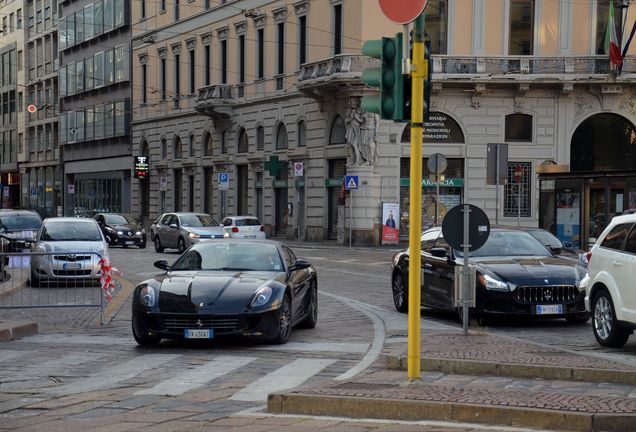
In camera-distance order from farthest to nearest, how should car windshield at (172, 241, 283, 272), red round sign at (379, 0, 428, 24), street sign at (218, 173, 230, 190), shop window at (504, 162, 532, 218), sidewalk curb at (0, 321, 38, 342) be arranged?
street sign at (218, 173, 230, 190), shop window at (504, 162, 532, 218), car windshield at (172, 241, 283, 272), sidewalk curb at (0, 321, 38, 342), red round sign at (379, 0, 428, 24)

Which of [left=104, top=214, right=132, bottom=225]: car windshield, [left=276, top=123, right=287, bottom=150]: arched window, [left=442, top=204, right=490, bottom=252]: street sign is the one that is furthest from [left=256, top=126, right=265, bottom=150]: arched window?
[left=442, top=204, right=490, bottom=252]: street sign

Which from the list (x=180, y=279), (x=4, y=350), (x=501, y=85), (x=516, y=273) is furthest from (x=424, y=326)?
(x=501, y=85)

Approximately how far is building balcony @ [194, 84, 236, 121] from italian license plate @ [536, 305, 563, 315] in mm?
40736

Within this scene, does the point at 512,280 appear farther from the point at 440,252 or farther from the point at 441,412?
the point at 441,412

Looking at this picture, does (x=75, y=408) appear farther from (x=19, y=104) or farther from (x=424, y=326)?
(x=19, y=104)

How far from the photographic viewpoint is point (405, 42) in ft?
29.5

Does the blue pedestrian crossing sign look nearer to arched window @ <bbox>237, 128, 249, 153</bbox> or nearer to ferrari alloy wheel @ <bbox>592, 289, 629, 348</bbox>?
arched window @ <bbox>237, 128, 249, 153</bbox>

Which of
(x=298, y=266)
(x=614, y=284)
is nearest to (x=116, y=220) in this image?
(x=298, y=266)

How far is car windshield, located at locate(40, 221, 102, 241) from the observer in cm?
2383

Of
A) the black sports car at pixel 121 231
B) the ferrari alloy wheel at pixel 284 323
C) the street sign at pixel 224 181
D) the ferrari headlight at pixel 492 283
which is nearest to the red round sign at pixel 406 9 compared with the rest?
the ferrari alloy wheel at pixel 284 323

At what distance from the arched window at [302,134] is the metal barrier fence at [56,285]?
31.2 metres

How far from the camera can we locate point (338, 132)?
45562mm

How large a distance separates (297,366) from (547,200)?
21702mm

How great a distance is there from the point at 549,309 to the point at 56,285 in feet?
25.8
